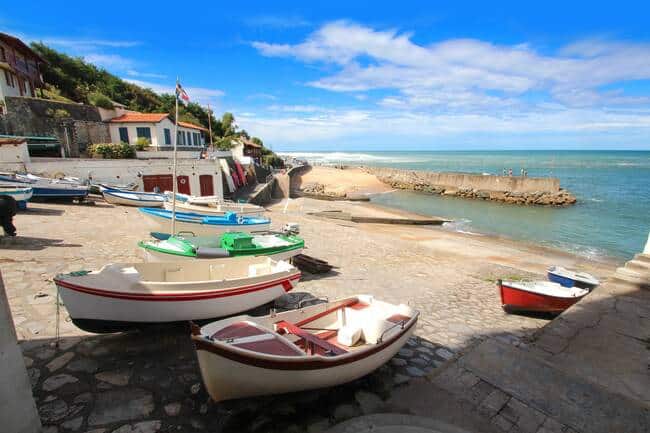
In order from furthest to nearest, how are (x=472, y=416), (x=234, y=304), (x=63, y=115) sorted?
(x=63, y=115) < (x=234, y=304) < (x=472, y=416)

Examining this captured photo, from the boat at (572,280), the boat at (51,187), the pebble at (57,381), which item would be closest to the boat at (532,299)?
the boat at (572,280)

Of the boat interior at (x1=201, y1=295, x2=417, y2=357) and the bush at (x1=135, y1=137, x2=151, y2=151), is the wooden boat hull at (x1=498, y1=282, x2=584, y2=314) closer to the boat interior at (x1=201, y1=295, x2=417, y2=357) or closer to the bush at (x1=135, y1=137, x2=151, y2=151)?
the boat interior at (x1=201, y1=295, x2=417, y2=357)

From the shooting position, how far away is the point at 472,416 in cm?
389

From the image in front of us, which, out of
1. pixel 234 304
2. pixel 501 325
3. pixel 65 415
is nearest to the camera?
pixel 65 415

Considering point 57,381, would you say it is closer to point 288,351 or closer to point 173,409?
point 173,409

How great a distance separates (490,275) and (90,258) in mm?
13660

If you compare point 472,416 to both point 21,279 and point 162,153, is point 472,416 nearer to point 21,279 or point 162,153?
point 21,279

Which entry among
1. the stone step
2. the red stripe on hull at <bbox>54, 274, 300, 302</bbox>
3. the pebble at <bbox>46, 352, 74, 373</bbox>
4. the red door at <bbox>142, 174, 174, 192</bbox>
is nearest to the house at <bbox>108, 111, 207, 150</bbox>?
the red door at <bbox>142, 174, 174, 192</bbox>

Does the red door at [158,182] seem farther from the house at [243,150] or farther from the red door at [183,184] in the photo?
the house at [243,150]

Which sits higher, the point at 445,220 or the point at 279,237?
the point at 279,237

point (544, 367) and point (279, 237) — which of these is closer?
point (544, 367)

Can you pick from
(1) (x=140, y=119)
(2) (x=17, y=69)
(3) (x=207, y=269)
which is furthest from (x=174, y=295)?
(2) (x=17, y=69)

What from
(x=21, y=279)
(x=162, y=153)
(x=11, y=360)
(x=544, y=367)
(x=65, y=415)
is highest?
(x=162, y=153)

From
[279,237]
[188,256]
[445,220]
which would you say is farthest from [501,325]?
[445,220]
